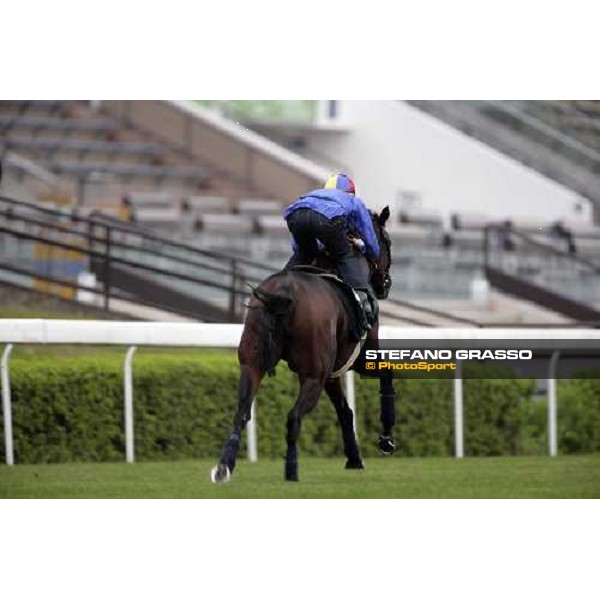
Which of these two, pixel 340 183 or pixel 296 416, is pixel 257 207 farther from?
pixel 296 416

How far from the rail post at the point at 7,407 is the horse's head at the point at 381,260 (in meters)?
1.69

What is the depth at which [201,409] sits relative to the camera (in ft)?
31.4

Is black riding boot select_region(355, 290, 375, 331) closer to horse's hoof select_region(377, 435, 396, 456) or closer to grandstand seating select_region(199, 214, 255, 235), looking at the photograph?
horse's hoof select_region(377, 435, 396, 456)

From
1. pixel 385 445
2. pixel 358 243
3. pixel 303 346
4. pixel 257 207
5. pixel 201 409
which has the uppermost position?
pixel 257 207

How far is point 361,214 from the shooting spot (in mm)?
9062

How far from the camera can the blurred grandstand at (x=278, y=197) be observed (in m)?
9.71

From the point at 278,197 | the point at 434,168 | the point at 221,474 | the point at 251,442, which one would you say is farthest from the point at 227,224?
the point at 221,474

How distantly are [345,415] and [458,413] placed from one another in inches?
31.6

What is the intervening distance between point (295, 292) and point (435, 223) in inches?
115

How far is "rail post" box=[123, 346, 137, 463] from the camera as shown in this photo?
951cm

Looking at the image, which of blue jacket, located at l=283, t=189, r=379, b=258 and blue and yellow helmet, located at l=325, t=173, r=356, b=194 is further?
blue and yellow helmet, located at l=325, t=173, r=356, b=194

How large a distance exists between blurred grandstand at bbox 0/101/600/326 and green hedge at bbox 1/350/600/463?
0.31 metres

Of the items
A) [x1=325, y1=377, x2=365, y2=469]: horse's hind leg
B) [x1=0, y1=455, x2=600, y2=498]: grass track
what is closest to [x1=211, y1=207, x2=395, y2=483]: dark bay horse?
[x1=325, y1=377, x2=365, y2=469]: horse's hind leg

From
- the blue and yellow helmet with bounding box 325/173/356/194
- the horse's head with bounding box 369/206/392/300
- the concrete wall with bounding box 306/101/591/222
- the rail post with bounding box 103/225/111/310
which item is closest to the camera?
the blue and yellow helmet with bounding box 325/173/356/194
